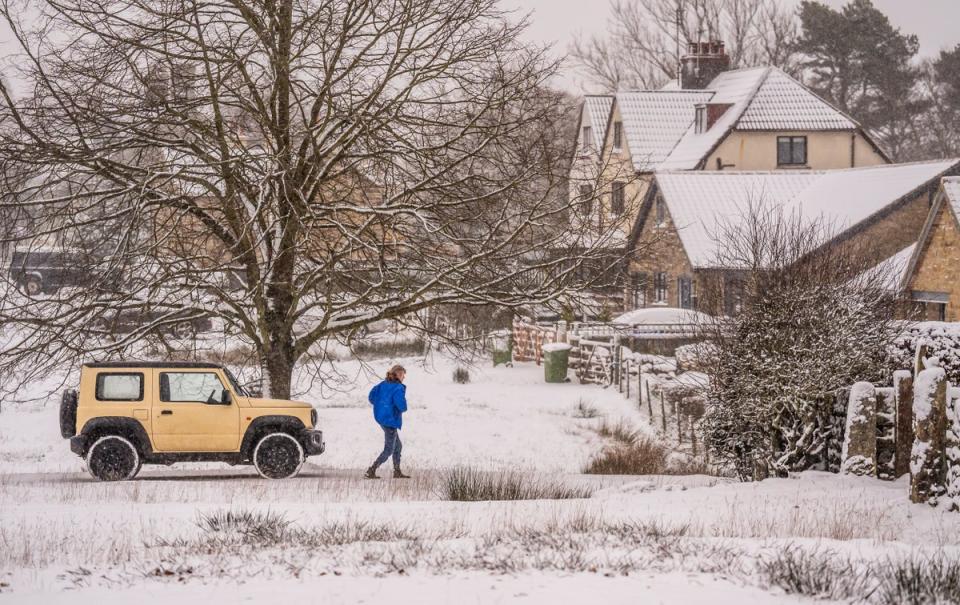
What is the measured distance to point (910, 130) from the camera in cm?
7581

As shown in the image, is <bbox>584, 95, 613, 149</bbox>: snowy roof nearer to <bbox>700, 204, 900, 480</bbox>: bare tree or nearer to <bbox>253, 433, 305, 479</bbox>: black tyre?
<bbox>700, 204, 900, 480</bbox>: bare tree

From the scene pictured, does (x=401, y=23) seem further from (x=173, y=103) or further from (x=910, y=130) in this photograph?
(x=910, y=130)

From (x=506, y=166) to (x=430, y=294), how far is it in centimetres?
241

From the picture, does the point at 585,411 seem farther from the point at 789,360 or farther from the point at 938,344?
the point at 938,344

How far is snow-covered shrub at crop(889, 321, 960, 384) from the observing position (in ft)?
47.7

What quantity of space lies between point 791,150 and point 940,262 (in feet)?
73.0

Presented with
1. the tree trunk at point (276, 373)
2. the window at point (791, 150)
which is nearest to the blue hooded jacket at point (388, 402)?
the tree trunk at point (276, 373)

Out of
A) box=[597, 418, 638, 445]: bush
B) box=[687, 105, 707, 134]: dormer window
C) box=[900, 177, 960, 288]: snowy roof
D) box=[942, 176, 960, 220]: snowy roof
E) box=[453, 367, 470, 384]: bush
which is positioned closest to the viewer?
box=[597, 418, 638, 445]: bush

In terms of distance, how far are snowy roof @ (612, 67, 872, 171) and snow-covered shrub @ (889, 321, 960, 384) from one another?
3347 cm

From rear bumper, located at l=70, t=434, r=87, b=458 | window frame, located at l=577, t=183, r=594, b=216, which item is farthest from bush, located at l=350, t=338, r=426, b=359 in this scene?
rear bumper, located at l=70, t=434, r=87, b=458

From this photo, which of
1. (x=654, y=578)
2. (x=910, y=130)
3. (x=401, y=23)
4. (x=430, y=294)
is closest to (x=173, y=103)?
(x=401, y=23)

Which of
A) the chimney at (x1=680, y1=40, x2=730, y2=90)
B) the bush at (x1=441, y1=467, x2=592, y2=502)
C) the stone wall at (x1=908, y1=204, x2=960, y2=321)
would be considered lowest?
the bush at (x1=441, y1=467, x2=592, y2=502)

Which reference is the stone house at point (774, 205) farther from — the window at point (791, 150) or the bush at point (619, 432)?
the bush at point (619, 432)

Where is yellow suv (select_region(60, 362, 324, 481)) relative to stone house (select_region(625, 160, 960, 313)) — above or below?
below
